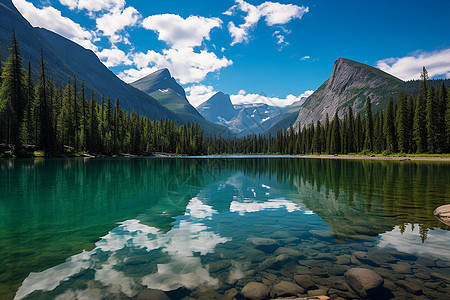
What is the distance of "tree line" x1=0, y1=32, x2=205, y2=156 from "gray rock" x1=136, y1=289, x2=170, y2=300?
7157 centimetres

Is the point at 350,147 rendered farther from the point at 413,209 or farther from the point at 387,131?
the point at 413,209

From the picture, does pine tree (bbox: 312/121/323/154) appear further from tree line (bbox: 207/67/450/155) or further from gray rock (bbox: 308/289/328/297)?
gray rock (bbox: 308/289/328/297)

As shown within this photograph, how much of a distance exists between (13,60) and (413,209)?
90.9 meters

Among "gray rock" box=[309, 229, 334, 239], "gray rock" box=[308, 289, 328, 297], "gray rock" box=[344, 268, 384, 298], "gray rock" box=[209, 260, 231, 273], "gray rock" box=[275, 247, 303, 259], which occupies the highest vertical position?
"gray rock" box=[344, 268, 384, 298]

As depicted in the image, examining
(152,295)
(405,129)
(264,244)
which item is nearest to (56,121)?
(264,244)

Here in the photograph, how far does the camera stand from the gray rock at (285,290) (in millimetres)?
5105

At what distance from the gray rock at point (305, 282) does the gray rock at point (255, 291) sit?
2.94 ft

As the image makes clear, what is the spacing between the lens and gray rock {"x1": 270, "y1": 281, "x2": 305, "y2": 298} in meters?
5.11

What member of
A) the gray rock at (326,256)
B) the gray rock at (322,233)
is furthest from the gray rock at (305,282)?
the gray rock at (322,233)

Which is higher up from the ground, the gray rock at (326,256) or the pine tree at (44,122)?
the pine tree at (44,122)

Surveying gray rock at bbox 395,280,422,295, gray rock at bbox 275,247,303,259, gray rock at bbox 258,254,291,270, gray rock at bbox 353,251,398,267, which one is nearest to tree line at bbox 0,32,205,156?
gray rock at bbox 275,247,303,259

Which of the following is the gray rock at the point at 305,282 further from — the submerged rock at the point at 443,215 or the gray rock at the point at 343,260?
the submerged rock at the point at 443,215

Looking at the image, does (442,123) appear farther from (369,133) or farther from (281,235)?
(281,235)

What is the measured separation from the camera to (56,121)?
247 ft
